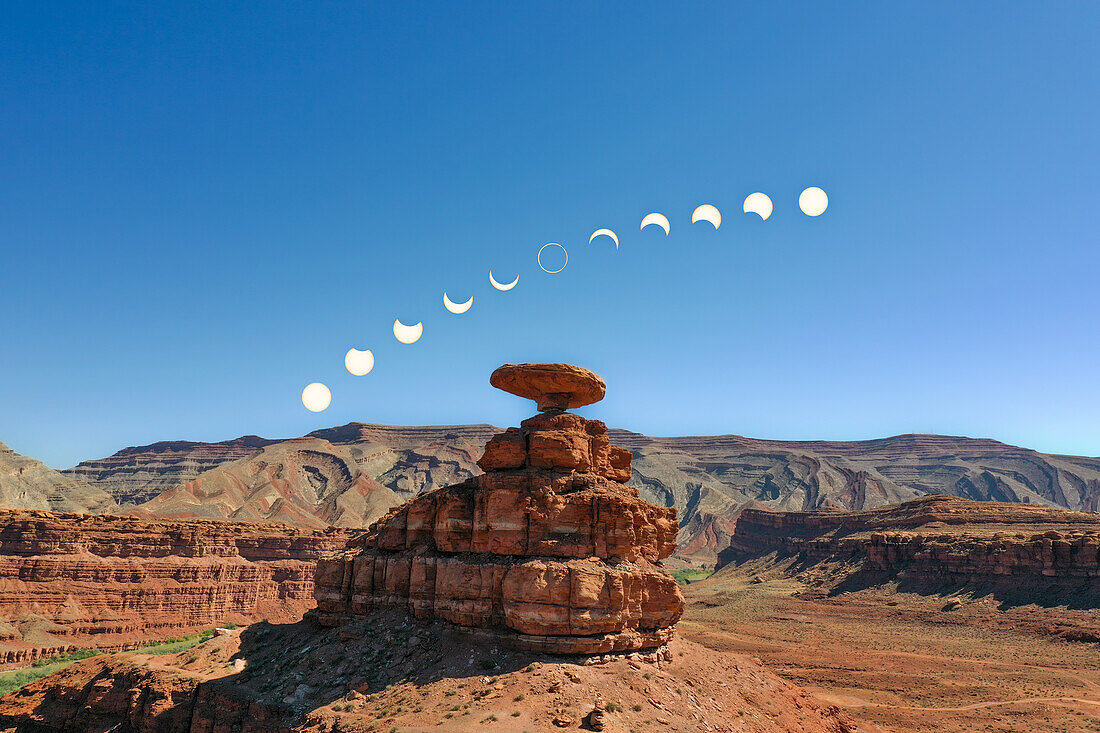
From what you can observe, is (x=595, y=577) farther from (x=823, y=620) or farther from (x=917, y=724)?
(x=823, y=620)

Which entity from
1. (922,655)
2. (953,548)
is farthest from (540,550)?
(953,548)

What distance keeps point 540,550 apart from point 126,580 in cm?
5010

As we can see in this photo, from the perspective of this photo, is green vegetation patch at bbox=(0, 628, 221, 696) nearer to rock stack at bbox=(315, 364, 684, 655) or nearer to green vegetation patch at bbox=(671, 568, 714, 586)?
rock stack at bbox=(315, 364, 684, 655)

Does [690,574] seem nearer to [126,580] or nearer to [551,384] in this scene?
[126,580]

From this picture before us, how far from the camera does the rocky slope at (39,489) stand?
278 feet

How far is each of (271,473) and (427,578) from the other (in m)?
151

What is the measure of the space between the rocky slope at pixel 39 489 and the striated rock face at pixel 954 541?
4203 inches

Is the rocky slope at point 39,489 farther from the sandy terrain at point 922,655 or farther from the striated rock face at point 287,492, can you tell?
the sandy terrain at point 922,655

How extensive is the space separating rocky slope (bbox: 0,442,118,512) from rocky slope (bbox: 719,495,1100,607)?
105230 millimetres

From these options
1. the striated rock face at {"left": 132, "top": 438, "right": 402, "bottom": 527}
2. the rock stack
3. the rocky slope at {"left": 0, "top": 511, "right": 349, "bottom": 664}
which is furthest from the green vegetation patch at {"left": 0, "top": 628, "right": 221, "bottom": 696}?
the striated rock face at {"left": 132, "top": 438, "right": 402, "bottom": 527}

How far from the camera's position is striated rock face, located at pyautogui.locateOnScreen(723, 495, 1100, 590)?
62.7 metres

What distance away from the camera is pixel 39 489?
91875 mm

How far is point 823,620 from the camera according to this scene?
69062 millimetres

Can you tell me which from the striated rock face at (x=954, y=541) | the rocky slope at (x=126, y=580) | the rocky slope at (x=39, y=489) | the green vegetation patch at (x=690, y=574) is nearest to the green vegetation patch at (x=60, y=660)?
the rocky slope at (x=126, y=580)
